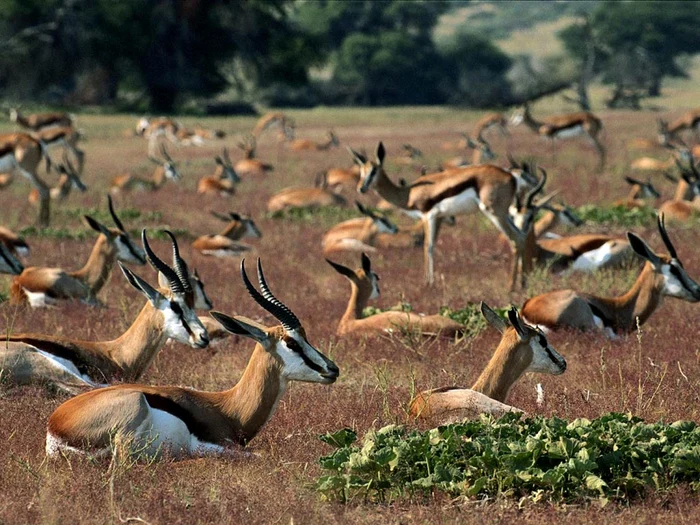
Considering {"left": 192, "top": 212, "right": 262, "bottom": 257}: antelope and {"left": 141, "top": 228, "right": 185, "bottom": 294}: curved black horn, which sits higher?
{"left": 141, "top": 228, "right": 185, "bottom": 294}: curved black horn

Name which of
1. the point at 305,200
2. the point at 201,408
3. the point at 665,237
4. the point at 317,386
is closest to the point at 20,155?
the point at 305,200

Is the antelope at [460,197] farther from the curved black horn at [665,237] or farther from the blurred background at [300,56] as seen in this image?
the blurred background at [300,56]

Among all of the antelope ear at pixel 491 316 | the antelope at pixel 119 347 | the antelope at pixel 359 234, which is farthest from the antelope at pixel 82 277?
the antelope ear at pixel 491 316

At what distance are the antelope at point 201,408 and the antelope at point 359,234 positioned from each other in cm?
748

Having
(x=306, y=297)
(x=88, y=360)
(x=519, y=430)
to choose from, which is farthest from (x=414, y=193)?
(x=519, y=430)

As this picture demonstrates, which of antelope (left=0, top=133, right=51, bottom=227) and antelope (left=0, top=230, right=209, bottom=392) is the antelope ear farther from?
antelope (left=0, top=133, right=51, bottom=227)

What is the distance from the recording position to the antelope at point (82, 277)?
29.2ft

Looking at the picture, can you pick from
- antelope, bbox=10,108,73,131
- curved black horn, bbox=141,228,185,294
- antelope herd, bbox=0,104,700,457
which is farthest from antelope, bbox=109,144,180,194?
curved black horn, bbox=141,228,185,294

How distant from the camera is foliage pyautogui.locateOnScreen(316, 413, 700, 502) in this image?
4.32 metres

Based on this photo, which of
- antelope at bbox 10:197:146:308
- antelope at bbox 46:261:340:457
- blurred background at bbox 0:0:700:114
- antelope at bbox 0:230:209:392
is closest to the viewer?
antelope at bbox 46:261:340:457

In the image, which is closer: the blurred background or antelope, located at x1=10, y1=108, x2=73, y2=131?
antelope, located at x1=10, y1=108, x2=73, y2=131

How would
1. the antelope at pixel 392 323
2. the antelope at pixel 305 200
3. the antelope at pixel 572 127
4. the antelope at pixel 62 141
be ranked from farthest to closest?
the antelope at pixel 572 127
the antelope at pixel 62 141
the antelope at pixel 305 200
the antelope at pixel 392 323

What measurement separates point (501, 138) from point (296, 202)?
15.5 m

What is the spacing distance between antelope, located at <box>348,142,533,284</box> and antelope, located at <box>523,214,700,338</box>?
9.36ft
